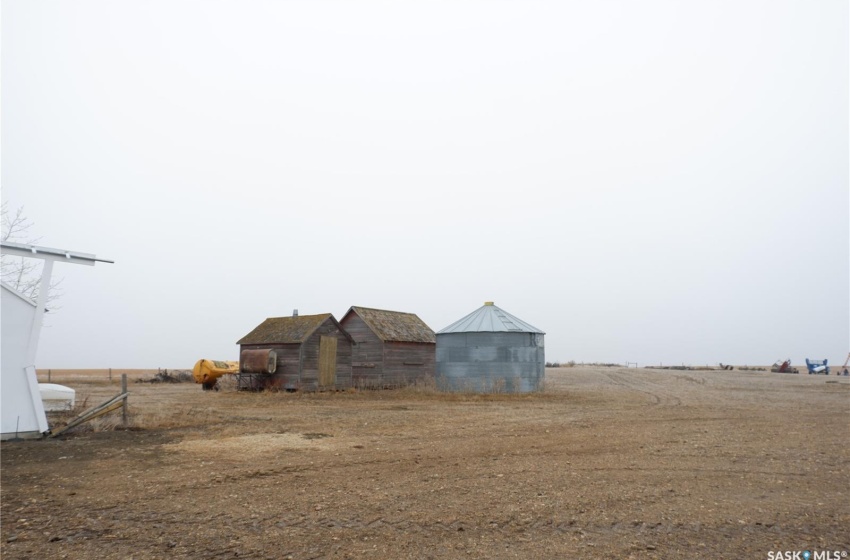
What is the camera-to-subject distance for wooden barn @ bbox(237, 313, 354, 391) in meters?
30.6

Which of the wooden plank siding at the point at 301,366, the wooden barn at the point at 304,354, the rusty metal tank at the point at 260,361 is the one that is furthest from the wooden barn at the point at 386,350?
the rusty metal tank at the point at 260,361

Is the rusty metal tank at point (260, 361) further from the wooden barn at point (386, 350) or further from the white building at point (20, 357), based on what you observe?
the white building at point (20, 357)

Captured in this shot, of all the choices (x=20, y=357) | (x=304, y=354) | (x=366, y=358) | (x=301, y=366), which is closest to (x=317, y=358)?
(x=304, y=354)

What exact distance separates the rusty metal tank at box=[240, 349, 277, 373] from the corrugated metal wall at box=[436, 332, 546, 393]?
9.19 meters

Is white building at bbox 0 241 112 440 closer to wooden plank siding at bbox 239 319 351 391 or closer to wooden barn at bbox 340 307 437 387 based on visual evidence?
wooden plank siding at bbox 239 319 351 391

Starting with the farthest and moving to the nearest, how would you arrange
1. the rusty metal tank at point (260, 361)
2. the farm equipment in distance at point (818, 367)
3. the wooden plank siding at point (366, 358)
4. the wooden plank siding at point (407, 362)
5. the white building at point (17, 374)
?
the farm equipment in distance at point (818, 367) < the wooden plank siding at point (407, 362) < the wooden plank siding at point (366, 358) < the rusty metal tank at point (260, 361) < the white building at point (17, 374)

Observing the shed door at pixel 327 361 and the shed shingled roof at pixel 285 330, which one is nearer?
the shed shingled roof at pixel 285 330

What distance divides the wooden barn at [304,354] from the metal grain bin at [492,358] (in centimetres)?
588

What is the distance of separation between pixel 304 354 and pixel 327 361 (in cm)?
158

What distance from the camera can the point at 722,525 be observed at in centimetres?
667

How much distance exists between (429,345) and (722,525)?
31.2 meters

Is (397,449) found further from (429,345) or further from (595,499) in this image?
(429,345)

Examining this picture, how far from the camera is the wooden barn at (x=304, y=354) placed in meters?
30.6

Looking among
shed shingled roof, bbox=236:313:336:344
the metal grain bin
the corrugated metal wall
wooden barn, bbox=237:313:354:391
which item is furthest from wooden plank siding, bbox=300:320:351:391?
the corrugated metal wall
